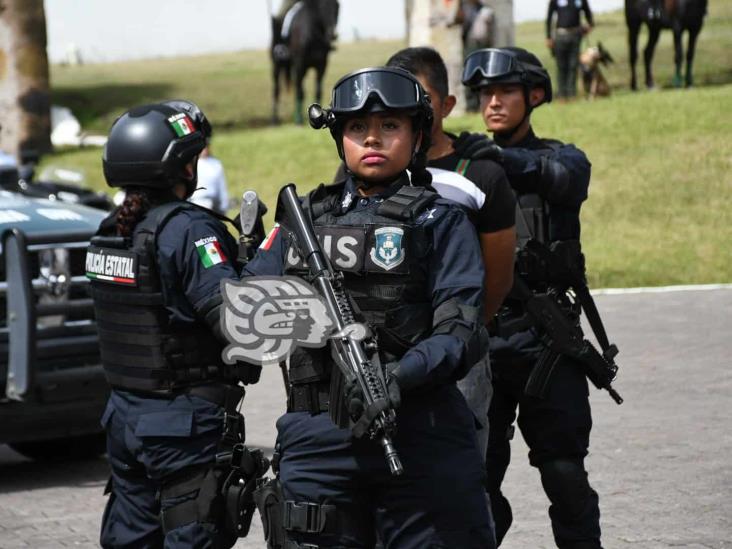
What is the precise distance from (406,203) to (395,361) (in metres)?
0.43

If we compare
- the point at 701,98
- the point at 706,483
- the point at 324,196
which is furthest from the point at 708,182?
the point at 324,196

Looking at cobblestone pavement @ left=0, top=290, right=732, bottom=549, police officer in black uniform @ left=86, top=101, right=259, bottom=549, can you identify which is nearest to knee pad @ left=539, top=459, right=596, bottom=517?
cobblestone pavement @ left=0, top=290, right=732, bottom=549

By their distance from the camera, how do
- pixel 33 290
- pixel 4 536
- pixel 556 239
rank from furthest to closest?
pixel 33 290 → pixel 4 536 → pixel 556 239

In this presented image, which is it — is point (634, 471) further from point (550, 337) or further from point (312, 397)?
point (312, 397)

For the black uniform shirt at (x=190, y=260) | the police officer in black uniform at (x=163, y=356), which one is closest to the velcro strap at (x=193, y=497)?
the police officer in black uniform at (x=163, y=356)

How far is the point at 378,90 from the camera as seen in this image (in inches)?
169

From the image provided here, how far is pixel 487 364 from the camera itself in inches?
214

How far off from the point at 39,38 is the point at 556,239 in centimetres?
2165

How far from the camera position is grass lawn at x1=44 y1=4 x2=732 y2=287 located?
1678 centimetres

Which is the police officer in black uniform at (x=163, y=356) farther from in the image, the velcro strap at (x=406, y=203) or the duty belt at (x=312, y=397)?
the velcro strap at (x=406, y=203)

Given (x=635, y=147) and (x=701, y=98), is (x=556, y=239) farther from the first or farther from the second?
(x=701, y=98)

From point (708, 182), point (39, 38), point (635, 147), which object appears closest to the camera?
point (708, 182)

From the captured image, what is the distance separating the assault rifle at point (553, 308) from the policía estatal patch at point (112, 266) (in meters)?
1.53

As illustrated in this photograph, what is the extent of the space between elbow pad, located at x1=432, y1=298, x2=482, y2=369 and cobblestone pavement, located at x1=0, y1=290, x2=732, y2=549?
2.65 meters
